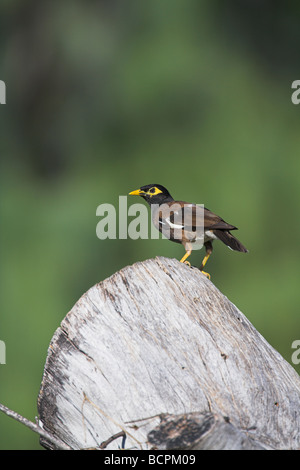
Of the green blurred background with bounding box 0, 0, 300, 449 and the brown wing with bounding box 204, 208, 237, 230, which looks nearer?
the brown wing with bounding box 204, 208, 237, 230

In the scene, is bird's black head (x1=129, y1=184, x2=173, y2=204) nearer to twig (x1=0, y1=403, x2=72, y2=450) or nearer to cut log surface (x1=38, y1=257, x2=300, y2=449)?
cut log surface (x1=38, y1=257, x2=300, y2=449)

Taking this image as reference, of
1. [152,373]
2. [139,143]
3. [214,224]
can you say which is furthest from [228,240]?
[139,143]

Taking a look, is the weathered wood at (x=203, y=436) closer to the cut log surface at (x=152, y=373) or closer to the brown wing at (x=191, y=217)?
the cut log surface at (x=152, y=373)

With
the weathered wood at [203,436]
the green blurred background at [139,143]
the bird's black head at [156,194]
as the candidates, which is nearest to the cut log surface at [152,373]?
the weathered wood at [203,436]

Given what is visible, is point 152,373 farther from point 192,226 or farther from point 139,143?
point 139,143

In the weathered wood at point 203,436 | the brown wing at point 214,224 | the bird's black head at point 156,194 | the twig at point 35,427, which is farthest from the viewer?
the bird's black head at point 156,194

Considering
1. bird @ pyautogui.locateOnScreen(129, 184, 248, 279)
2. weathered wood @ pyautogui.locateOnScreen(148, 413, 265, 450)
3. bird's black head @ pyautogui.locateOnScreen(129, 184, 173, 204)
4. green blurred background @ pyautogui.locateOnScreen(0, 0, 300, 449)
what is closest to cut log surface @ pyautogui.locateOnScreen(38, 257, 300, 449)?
weathered wood @ pyautogui.locateOnScreen(148, 413, 265, 450)
